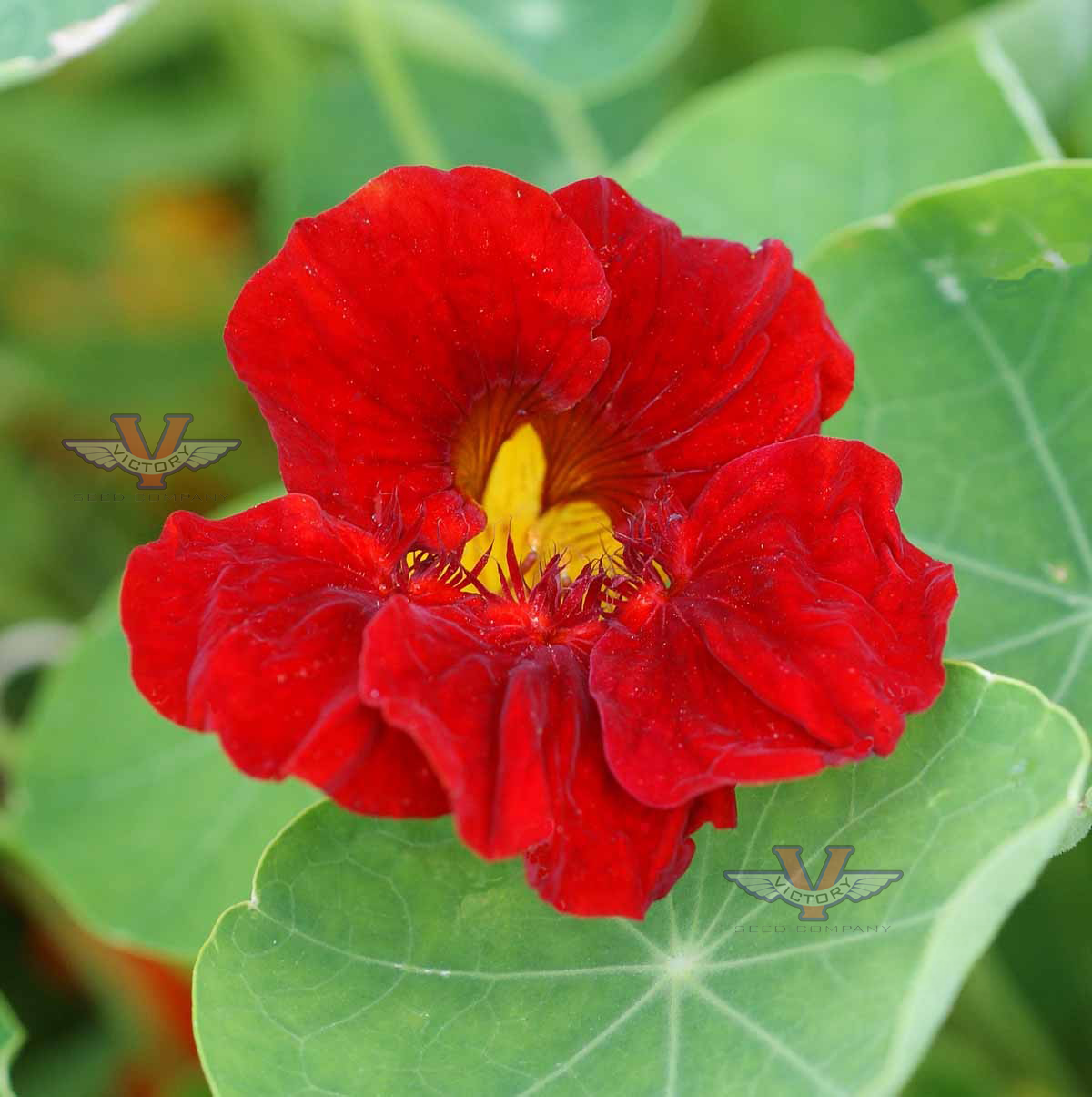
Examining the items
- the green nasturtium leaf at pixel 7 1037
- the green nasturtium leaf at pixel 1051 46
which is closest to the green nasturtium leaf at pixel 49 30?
the green nasturtium leaf at pixel 7 1037

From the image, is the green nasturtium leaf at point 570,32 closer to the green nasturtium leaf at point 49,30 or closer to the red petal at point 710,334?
the green nasturtium leaf at point 49,30

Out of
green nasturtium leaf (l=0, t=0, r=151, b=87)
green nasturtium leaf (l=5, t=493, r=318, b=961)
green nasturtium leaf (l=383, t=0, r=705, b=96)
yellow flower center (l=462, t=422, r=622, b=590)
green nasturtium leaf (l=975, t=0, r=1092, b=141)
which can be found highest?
green nasturtium leaf (l=0, t=0, r=151, b=87)

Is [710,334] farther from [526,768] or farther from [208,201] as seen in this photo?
[208,201]

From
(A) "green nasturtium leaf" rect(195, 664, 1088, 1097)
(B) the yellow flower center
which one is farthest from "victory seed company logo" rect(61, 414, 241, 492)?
(A) "green nasturtium leaf" rect(195, 664, 1088, 1097)

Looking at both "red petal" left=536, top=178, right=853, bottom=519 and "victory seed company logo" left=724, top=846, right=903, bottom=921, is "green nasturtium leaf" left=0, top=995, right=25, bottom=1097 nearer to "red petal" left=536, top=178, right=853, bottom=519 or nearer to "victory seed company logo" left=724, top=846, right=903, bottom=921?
"victory seed company logo" left=724, top=846, right=903, bottom=921

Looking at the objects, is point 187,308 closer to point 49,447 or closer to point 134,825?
point 49,447

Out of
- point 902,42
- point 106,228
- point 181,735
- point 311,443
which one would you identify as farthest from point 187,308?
point 311,443

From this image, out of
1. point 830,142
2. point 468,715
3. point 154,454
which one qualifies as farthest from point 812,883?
point 830,142
